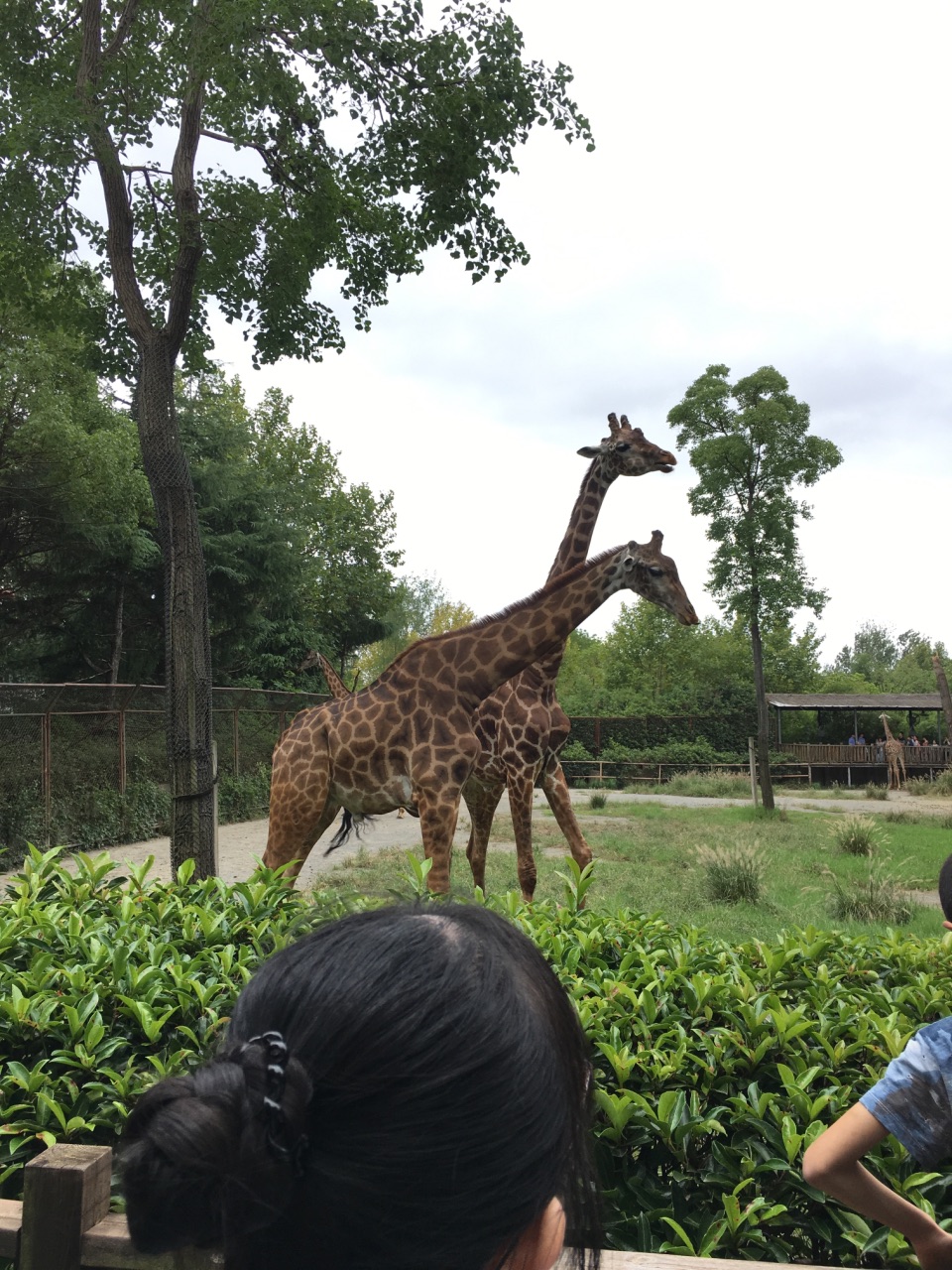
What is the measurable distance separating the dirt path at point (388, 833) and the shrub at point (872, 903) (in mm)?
1435

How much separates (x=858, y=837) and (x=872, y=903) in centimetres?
431

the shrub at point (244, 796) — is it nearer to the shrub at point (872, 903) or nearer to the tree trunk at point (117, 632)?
the tree trunk at point (117, 632)

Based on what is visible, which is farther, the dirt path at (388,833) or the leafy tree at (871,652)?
the leafy tree at (871,652)

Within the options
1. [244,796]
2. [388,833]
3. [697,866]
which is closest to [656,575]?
[697,866]

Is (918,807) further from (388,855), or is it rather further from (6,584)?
(6,584)

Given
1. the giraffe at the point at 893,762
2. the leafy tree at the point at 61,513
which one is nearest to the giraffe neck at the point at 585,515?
the leafy tree at the point at 61,513

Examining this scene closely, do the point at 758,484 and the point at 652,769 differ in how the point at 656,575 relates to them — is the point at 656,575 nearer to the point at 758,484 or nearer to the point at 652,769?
the point at 758,484

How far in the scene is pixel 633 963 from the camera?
3008 mm

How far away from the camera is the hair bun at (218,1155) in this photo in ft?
2.81

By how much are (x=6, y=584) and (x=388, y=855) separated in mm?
10835

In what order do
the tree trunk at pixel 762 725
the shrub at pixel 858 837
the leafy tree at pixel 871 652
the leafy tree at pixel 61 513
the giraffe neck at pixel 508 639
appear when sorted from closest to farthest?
the giraffe neck at pixel 508 639 < the shrub at pixel 858 837 < the leafy tree at pixel 61 513 < the tree trunk at pixel 762 725 < the leafy tree at pixel 871 652

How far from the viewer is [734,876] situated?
9.48 metres

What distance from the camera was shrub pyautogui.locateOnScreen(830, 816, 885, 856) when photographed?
12617mm

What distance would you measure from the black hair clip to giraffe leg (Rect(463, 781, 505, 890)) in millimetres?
5944
